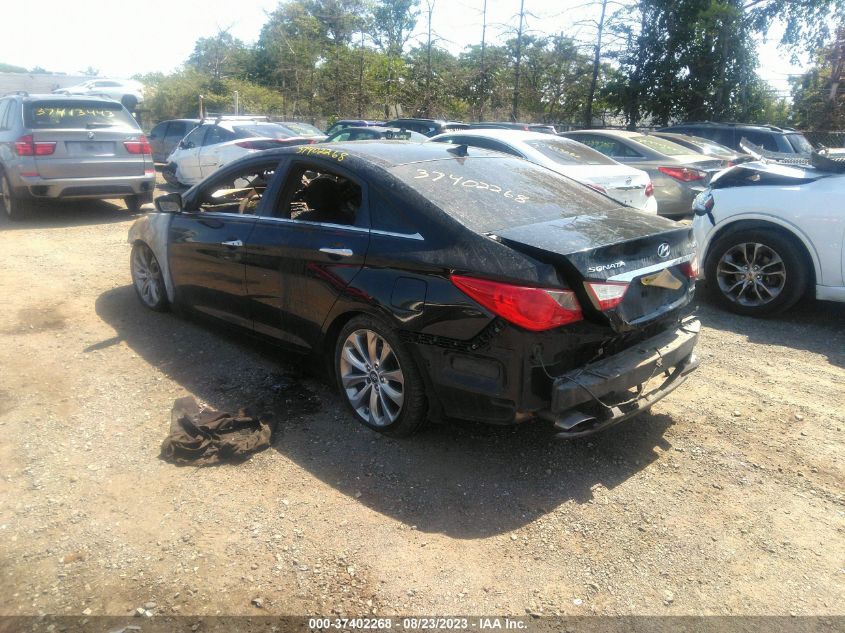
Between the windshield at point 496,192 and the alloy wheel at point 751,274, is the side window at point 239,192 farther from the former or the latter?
the alloy wheel at point 751,274

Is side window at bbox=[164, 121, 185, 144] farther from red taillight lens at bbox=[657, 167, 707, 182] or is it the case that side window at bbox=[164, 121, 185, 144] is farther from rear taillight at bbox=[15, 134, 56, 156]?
red taillight lens at bbox=[657, 167, 707, 182]

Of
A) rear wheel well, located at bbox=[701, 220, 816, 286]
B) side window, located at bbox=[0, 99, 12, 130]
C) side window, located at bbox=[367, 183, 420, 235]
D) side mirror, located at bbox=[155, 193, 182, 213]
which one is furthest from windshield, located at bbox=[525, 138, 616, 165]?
side window, located at bbox=[0, 99, 12, 130]

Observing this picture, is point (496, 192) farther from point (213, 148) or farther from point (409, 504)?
point (213, 148)

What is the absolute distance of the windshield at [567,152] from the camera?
26.6ft

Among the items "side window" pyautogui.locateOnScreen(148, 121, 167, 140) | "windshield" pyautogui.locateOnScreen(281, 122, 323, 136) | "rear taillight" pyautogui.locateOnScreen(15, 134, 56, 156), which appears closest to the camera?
"rear taillight" pyautogui.locateOnScreen(15, 134, 56, 156)

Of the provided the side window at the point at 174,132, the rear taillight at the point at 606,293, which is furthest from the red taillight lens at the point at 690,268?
the side window at the point at 174,132

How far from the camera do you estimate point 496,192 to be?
402 cm

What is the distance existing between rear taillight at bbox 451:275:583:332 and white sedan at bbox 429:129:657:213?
15.9 ft

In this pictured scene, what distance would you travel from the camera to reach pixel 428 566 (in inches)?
115

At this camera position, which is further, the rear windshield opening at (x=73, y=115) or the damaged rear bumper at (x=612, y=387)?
the rear windshield opening at (x=73, y=115)

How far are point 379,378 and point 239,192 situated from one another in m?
2.94

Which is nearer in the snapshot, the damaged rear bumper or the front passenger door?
the damaged rear bumper

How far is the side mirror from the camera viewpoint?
5.45 metres

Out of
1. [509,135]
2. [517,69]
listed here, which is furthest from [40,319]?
[517,69]
